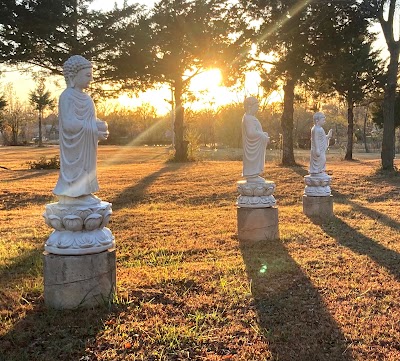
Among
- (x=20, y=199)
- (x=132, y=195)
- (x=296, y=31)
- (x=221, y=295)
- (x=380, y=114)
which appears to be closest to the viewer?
(x=221, y=295)

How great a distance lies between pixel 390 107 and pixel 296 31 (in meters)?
5.21

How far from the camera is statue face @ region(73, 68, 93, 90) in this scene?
4.59 meters

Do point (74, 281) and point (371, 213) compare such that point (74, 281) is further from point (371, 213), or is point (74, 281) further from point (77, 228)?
point (371, 213)

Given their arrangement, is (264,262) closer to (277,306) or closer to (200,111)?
(277,306)

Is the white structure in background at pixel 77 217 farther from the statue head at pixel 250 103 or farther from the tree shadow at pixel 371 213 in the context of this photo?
the tree shadow at pixel 371 213

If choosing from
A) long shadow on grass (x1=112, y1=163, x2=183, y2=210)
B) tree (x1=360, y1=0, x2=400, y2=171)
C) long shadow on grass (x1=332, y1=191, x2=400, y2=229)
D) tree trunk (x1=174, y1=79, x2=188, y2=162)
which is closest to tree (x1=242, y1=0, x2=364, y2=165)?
tree (x1=360, y1=0, x2=400, y2=171)

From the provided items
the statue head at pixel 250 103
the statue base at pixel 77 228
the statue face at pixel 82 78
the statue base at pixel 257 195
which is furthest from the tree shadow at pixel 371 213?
the statue face at pixel 82 78

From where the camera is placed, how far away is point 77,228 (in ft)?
14.9

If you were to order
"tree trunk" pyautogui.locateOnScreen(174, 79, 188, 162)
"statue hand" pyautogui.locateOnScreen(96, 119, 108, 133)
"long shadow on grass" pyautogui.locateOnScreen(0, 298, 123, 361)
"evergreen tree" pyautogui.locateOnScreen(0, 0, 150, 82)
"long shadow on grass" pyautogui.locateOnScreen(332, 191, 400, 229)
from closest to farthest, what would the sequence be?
"long shadow on grass" pyautogui.locateOnScreen(0, 298, 123, 361) < "statue hand" pyautogui.locateOnScreen(96, 119, 108, 133) < "long shadow on grass" pyautogui.locateOnScreen(332, 191, 400, 229) < "evergreen tree" pyautogui.locateOnScreen(0, 0, 150, 82) < "tree trunk" pyautogui.locateOnScreen(174, 79, 188, 162)

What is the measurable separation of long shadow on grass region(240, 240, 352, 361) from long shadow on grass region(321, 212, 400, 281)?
1.25 m

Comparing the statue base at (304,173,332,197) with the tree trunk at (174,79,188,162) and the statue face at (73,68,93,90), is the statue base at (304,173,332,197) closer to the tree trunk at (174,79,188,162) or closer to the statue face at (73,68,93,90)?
the statue face at (73,68,93,90)

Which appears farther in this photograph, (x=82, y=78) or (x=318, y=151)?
(x=318, y=151)

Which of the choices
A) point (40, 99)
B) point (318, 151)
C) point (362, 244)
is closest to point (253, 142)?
point (362, 244)

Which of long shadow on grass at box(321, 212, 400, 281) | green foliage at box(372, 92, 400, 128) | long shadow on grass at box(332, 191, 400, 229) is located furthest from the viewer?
green foliage at box(372, 92, 400, 128)
